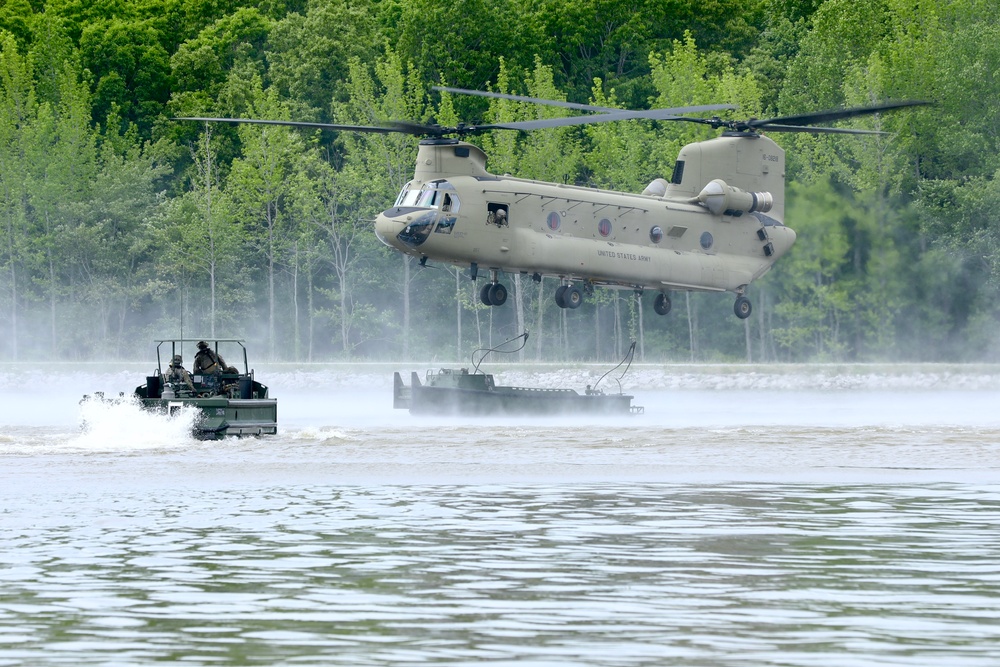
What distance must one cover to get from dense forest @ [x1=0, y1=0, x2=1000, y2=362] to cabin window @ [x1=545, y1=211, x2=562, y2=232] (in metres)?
27.4

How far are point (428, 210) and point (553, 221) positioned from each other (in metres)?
3.92

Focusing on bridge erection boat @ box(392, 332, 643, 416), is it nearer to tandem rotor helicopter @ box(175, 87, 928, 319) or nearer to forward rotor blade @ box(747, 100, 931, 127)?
tandem rotor helicopter @ box(175, 87, 928, 319)

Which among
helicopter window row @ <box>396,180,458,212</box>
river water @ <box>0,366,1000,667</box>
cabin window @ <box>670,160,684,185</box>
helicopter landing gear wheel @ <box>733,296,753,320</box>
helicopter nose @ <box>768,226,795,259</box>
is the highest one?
cabin window @ <box>670,160,684,185</box>

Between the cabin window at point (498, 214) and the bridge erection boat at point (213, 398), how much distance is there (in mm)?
9652

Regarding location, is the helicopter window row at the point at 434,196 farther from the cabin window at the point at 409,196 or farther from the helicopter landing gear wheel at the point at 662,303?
the helicopter landing gear wheel at the point at 662,303

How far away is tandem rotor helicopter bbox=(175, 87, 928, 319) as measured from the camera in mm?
44000

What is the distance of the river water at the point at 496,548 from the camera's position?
13922 mm

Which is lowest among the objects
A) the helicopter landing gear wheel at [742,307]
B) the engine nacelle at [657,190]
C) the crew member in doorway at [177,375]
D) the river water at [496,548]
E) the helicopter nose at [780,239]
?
the river water at [496,548]

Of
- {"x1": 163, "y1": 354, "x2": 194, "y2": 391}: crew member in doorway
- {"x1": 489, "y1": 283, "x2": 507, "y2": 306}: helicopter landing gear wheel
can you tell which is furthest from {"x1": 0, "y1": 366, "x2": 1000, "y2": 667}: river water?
{"x1": 489, "y1": 283, "x2": 507, "y2": 306}: helicopter landing gear wheel

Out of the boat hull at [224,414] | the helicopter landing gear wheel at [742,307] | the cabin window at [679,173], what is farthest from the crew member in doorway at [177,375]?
the helicopter landing gear wheel at [742,307]

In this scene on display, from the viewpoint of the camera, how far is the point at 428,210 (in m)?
43.9

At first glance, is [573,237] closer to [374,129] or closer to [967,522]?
[374,129]

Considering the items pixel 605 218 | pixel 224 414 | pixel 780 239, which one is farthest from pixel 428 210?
pixel 780 239

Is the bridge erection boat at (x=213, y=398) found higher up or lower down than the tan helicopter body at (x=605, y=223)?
lower down
